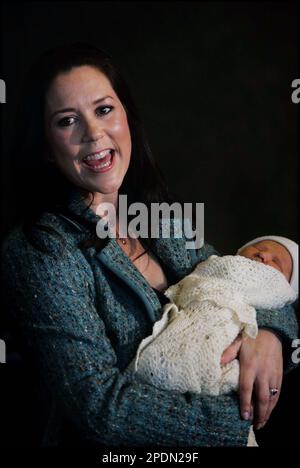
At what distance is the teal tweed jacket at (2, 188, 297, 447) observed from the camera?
68 cm

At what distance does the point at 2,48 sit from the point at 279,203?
58cm

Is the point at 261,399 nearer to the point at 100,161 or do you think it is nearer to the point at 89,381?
the point at 89,381

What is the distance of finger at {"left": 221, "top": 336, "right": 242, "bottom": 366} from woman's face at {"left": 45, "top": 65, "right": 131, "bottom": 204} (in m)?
0.29

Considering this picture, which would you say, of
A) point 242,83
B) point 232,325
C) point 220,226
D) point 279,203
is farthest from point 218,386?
point 242,83

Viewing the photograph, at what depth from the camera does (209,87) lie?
96cm

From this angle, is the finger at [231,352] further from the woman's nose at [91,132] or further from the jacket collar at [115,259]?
the woman's nose at [91,132]

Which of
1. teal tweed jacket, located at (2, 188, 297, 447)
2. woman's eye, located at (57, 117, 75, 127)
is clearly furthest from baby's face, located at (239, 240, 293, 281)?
woman's eye, located at (57, 117, 75, 127)

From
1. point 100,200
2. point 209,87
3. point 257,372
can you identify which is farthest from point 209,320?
point 209,87

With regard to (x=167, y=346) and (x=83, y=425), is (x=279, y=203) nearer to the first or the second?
(x=167, y=346)

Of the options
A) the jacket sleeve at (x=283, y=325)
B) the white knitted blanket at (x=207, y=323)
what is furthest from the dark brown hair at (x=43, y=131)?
the jacket sleeve at (x=283, y=325)

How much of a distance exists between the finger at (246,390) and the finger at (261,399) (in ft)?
0.06

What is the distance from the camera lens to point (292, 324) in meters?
0.85

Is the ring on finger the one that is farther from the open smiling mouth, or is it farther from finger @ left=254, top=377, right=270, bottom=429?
the open smiling mouth

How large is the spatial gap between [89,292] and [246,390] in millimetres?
258
